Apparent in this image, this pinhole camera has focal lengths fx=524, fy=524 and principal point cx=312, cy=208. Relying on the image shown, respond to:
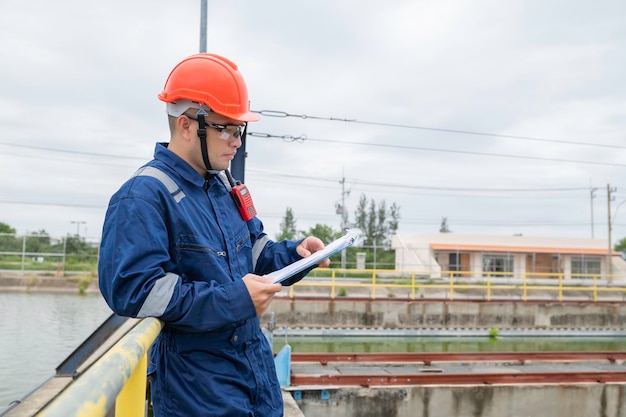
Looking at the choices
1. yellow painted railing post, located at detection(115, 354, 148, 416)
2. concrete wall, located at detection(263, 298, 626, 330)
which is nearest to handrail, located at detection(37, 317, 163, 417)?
yellow painted railing post, located at detection(115, 354, 148, 416)

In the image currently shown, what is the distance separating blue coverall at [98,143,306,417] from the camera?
4.45 feet

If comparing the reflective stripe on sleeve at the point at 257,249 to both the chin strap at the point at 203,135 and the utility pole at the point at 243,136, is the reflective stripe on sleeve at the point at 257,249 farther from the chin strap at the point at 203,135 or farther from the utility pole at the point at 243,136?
the utility pole at the point at 243,136

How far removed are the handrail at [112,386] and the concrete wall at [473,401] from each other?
5393 millimetres

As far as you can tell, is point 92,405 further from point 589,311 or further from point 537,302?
point 589,311

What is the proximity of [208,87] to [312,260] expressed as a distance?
0.66 metres

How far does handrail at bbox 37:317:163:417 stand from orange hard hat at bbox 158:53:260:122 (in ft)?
2.30

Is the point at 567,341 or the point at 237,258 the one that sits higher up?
the point at 237,258

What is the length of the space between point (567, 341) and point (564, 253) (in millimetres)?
22893

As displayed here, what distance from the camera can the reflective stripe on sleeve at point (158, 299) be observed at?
1349mm

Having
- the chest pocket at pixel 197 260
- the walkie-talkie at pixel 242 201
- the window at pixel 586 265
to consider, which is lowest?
the window at pixel 586 265

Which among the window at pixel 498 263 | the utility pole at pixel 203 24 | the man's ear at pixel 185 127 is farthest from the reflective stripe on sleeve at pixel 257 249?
the window at pixel 498 263

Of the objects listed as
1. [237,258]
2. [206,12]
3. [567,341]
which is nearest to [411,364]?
[206,12]

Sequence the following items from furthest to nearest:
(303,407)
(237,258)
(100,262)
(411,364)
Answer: (411,364) < (303,407) < (237,258) < (100,262)

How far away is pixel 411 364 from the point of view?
28.5ft
